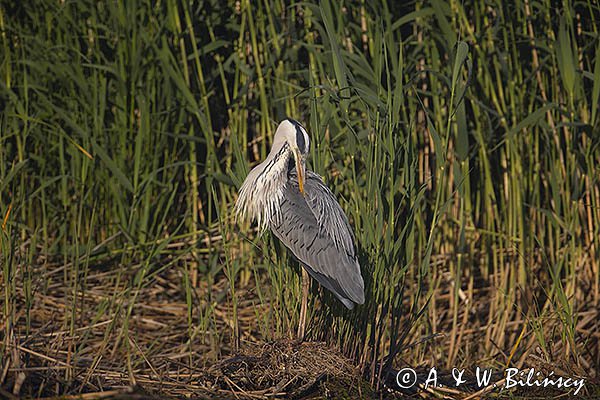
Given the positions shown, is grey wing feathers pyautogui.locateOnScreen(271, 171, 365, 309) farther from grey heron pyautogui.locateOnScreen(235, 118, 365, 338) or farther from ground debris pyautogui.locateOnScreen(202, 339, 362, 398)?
ground debris pyautogui.locateOnScreen(202, 339, 362, 398)

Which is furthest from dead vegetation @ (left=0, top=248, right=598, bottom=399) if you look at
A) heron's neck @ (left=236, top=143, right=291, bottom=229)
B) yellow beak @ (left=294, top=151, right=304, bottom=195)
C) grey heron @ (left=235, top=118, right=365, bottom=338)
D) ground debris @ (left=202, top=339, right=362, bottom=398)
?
yellow beak @ (left=294, top=151, right=304, bottom=195)

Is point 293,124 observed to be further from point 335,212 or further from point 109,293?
point 109,293

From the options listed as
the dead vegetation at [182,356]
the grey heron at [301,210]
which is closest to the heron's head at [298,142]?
the grey heron at [301,210]

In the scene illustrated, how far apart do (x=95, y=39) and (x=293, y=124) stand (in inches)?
53.2

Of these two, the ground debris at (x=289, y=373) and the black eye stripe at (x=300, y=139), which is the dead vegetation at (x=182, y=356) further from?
the black eye stripe at (x=300, y=139)

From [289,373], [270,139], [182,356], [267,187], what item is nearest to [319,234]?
[267,187]

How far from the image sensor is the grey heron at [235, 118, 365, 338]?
287 cm

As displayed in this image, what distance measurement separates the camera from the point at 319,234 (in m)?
2.98

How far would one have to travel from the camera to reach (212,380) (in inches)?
109

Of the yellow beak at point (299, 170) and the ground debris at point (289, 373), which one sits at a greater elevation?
the yellow beak at point (299, 170)

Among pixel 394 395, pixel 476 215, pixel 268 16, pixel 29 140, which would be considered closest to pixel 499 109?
pixel 476 215

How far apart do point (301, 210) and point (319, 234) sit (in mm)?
122

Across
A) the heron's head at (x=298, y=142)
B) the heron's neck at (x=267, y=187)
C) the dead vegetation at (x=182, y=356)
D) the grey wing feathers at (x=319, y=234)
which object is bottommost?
the dead vegetation at (x=182, y=356)

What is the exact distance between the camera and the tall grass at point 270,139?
3582 mm
